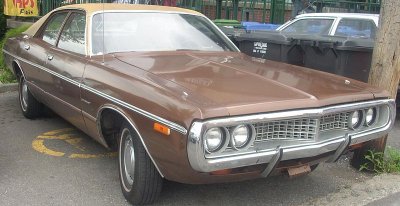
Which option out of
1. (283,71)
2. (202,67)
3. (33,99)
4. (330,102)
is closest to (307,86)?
(330,102)

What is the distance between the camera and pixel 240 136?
3.04 m

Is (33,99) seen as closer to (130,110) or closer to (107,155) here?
(107,155)

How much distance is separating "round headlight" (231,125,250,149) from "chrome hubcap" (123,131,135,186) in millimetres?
908

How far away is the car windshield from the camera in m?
4.42

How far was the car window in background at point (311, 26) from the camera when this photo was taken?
8039mm

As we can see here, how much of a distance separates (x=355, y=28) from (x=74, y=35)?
481cm

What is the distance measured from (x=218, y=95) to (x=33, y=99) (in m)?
3.48

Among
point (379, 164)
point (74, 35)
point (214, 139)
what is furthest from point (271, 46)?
point (214, 139)

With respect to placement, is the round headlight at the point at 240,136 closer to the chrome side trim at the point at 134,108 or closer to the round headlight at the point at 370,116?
the chrome side trim at the point at 134,108

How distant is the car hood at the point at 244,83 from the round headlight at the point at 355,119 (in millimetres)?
124

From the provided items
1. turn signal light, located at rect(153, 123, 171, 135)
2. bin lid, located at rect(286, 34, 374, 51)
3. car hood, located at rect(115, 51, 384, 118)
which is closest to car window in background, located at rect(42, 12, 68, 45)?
car hood, located at rect(115, 51, 384, 118)

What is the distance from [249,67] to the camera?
412cm

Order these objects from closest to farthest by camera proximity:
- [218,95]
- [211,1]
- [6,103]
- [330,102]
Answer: [218,95]
[330,102]
[6,103]
[211,1]

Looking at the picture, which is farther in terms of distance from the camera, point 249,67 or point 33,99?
point 33,99
